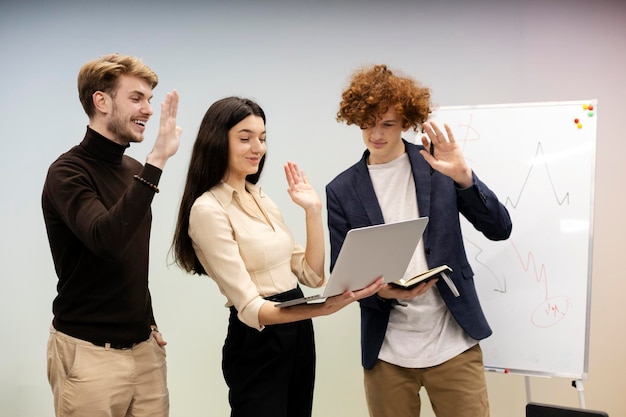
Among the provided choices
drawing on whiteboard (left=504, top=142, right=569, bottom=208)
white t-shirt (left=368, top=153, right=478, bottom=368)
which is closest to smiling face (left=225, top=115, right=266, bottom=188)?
white t-shirt (left=368, top=153, right=478, bottom=368)

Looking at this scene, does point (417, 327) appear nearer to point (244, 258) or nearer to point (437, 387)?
point (437, 387)

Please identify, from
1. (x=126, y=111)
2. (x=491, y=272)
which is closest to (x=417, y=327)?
(x=491, y=272)

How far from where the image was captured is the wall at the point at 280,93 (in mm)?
3211

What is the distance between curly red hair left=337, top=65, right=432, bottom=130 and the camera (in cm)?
224

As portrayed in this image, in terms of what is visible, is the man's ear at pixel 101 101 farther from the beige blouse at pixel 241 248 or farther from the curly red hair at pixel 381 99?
the curly red hair at pixel 381 99

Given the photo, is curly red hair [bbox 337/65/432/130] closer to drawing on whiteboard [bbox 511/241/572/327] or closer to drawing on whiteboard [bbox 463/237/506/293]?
drawing on whiteboard [bbox 463/237/506/293]

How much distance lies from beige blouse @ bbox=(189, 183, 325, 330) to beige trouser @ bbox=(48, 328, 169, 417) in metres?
0.36

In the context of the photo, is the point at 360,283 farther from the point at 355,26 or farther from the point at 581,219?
the point at 355,26

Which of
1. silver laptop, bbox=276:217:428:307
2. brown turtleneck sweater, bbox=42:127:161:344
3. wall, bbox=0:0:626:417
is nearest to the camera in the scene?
silver laptop, bbox=276:217:428:307

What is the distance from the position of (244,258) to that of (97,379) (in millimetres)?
555

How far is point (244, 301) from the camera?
1.89 metres

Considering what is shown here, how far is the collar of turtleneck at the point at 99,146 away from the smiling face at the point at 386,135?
86cm

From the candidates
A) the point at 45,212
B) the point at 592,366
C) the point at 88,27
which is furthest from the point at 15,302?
the point at 592,366

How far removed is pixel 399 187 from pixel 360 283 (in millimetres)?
575
